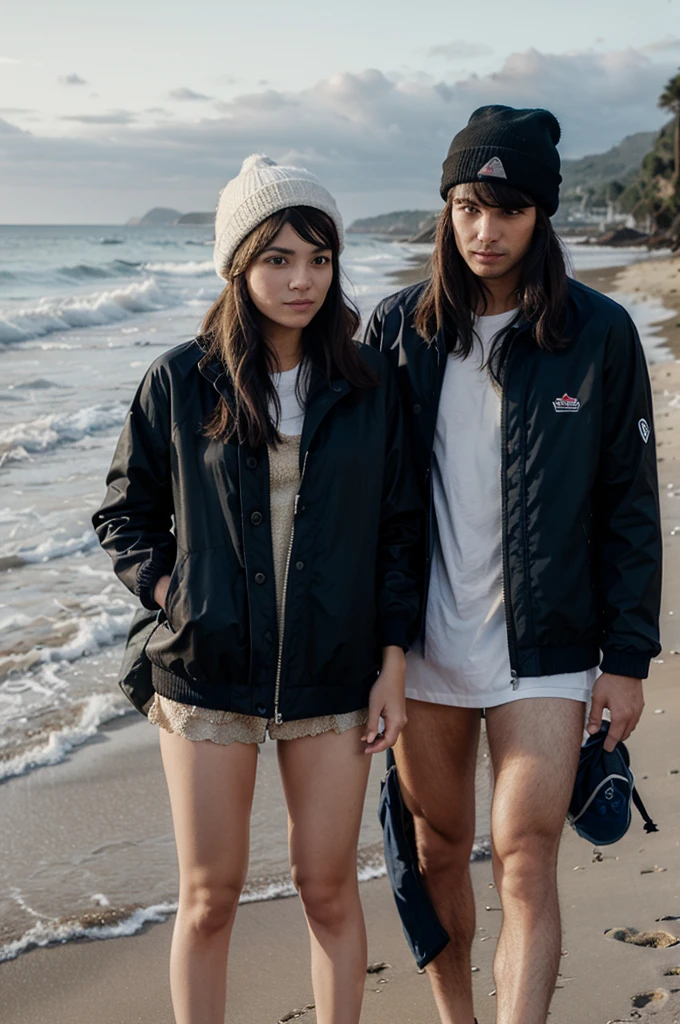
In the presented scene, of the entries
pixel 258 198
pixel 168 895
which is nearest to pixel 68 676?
pixel 168 895

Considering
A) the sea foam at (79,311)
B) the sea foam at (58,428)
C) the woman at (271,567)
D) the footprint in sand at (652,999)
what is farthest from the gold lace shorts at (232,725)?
the sea foam at (79,311)

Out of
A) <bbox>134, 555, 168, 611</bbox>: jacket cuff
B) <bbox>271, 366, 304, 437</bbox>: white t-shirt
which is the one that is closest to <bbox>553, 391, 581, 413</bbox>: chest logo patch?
<bbox>271, 366, 304, 437</bbox>: white t-shirt

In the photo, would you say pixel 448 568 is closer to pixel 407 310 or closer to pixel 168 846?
pixel 407 310

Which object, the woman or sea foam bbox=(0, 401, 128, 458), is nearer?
the woman

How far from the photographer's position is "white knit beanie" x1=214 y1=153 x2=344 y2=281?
104 inches

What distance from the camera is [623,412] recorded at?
2.81m

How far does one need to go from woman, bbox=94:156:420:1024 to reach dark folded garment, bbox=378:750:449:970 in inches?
12.5

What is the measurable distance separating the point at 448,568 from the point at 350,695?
472 mm

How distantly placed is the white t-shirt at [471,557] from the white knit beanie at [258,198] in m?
0.54

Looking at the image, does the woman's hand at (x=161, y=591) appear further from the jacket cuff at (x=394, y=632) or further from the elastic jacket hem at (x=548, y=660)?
the elastic jacket hem at (x=548, y=660)

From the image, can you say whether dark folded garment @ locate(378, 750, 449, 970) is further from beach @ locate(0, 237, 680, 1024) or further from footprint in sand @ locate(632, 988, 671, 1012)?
footprint in sand @ locate(632, 988, 671, 1012)

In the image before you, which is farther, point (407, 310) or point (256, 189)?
point (407, 310)

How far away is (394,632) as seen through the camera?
2740mm

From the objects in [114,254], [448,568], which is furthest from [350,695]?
[114,254]
